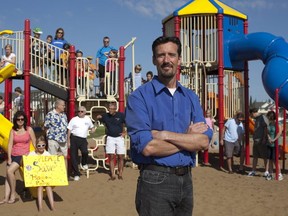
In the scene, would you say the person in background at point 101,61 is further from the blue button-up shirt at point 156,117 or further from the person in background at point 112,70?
the blue button-up shirt at point 156,117

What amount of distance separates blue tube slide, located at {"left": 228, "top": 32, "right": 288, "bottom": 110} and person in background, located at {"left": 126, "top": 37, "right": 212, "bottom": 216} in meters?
7.32

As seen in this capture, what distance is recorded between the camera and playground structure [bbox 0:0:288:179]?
10156mm

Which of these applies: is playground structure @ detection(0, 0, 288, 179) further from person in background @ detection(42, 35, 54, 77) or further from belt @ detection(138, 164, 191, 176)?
belt @ detection(138, 164, 191, 176)

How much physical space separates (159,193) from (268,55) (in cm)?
891

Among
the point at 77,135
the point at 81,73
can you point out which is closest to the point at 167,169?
the point at 77,135

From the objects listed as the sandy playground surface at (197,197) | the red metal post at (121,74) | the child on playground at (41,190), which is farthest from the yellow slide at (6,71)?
the red metal post at (121,74)

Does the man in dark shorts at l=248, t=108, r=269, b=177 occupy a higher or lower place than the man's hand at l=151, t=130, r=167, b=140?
lower

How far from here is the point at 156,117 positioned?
8.94 feet

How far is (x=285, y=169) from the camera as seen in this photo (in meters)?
11.1

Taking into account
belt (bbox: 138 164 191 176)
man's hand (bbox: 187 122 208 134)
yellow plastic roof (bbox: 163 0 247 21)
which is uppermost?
yellow plastic roof (bbox: 163 0 247 21)

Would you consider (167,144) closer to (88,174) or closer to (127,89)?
(88,174)

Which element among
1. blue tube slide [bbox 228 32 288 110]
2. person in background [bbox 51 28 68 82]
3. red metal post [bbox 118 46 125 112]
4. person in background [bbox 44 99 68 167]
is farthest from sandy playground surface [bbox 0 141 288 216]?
person in background [bbox 51 28 68 82]

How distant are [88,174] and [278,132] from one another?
4.44m

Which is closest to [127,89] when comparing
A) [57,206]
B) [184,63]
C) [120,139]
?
[184,63]
